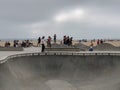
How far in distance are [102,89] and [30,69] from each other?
236 inches

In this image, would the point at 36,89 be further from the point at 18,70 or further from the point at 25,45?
the point at 25,45

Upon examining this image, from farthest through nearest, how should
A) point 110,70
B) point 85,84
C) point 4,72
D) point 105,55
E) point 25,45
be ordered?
point 25,45, point 105,55, point 110,70, point 85,84, point 4,72

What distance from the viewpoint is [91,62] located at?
81.0ft

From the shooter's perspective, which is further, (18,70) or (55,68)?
(55,68)

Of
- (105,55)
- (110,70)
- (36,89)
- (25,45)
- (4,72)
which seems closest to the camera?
(4,72)

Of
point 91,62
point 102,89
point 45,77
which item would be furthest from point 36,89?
point 91,62

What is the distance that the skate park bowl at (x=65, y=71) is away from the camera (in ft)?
67.5

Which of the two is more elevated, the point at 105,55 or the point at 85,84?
the point at 105,55

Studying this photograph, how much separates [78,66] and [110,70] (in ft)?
8.63

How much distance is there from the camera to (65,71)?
2381cm

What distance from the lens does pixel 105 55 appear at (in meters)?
25.3

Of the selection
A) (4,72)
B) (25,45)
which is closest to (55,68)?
(4,72)

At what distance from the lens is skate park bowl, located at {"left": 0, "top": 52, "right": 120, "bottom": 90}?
20.6 meters

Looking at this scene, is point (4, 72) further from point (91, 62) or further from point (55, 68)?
point (91, 62)
